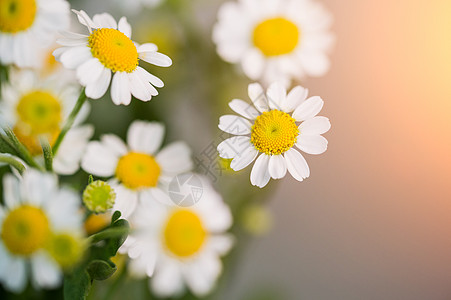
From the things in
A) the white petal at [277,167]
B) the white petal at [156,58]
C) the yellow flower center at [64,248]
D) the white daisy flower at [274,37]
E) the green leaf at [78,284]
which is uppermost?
the white daisy flower at [274,37]

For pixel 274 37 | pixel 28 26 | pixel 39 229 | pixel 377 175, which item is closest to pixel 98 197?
pixel 39 229

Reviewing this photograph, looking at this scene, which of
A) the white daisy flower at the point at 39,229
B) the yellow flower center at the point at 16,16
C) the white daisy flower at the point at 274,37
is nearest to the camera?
the white daisy flower at the point at 39,229

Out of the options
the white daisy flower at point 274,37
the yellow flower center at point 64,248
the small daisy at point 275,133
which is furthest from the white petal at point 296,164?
the white daisy flower at point 274,37

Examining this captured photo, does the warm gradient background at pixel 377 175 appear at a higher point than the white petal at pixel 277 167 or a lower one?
higher

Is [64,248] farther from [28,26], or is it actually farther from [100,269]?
[28,26]

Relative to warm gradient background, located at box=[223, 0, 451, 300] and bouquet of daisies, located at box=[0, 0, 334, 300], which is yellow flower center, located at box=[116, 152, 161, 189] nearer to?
bouquet of daisies, located at box=[0, 0, 334, 300]

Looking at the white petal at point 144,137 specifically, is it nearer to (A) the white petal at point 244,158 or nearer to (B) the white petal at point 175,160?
(B) the white petal at point 175,160

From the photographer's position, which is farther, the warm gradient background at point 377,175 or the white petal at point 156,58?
the warm gradient background at point 377,175
